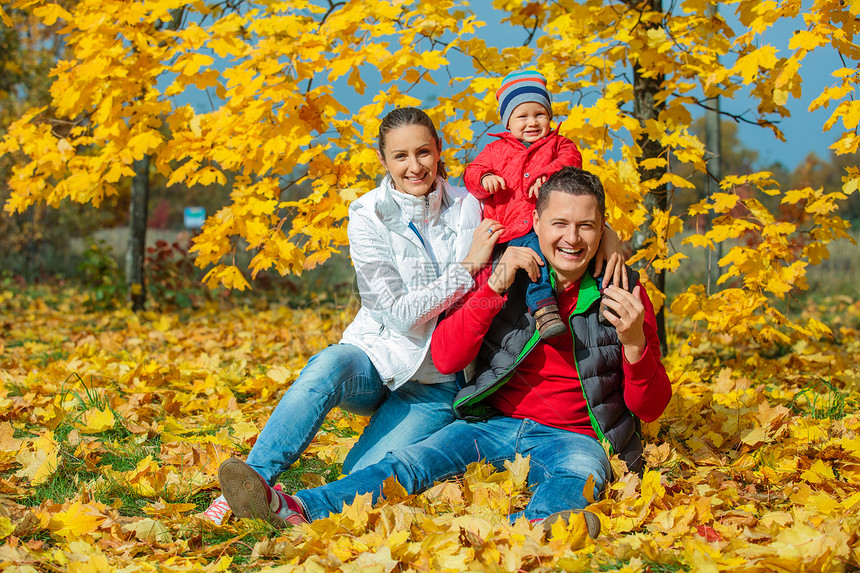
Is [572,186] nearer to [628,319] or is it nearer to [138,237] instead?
[628,319]

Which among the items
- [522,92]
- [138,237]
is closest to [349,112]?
[522,92]

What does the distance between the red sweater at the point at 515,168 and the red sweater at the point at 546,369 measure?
36cm

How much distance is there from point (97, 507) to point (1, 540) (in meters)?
0.28

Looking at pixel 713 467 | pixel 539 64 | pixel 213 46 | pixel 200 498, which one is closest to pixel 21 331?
pixel 213 46

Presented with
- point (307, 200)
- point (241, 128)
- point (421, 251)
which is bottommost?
point (421, 251)

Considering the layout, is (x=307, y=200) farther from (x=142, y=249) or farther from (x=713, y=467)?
(x=142, y=249)

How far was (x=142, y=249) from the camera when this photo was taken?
779cm

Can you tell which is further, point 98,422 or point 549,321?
point 98,422

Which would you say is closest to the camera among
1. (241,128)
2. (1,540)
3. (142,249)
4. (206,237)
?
(1,540)

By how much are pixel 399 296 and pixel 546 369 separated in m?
0.59

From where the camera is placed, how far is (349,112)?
3422 millimetres

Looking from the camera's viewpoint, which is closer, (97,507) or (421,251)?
(97,507)

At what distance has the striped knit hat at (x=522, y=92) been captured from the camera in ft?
9.33

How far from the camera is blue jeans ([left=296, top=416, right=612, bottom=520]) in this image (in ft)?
7.10
